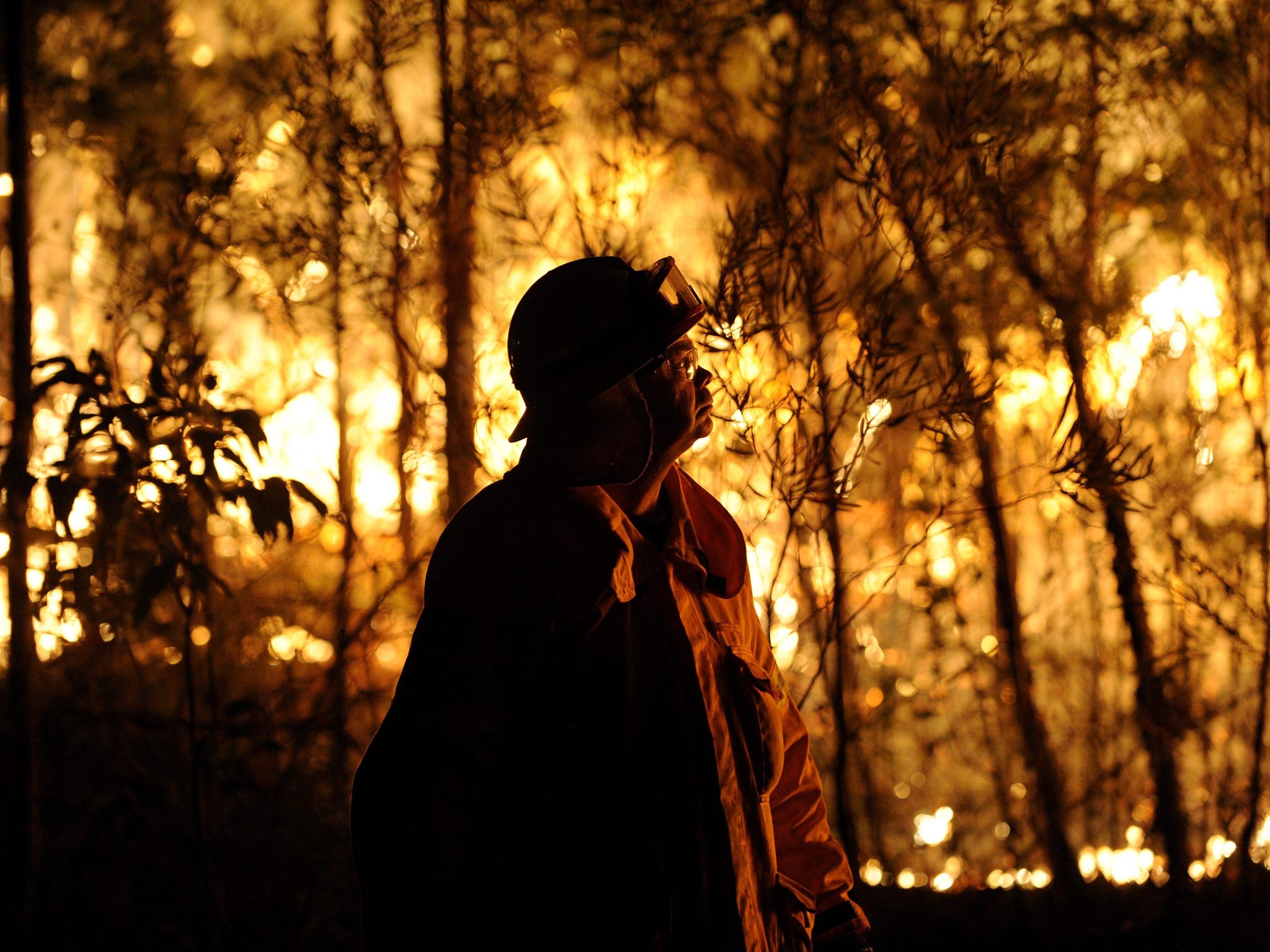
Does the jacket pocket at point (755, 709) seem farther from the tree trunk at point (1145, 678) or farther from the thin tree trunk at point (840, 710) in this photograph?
the tree trunk at point (1145, 678)

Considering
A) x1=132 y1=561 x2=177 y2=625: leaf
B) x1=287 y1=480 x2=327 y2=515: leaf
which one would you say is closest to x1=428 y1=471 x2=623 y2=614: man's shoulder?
x1=287 y1=480 x2=327 y2=515: leaf

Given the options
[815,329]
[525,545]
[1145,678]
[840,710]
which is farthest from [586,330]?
[1145,678]

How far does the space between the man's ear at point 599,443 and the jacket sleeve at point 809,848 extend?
0.38 meters

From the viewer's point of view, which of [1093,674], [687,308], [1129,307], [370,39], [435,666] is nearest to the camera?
[435,666]

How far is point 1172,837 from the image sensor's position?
9.48ft

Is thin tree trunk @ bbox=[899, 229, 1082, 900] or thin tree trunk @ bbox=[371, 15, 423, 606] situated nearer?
thin tree trunk @ bbox=[371, 15, 423, 606]

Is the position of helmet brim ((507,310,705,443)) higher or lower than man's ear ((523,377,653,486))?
higher

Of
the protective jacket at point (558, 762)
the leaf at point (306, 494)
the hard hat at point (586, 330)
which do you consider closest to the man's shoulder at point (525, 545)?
the protective jacket at point (558, 762)

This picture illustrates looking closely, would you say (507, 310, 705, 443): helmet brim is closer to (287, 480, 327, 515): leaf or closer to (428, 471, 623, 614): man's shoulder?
(428, 471, 623, 614): man's shoulder

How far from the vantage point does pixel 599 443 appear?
1.01 meters

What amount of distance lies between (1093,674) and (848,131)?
76.5 inches

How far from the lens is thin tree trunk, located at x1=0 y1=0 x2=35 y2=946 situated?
250cm

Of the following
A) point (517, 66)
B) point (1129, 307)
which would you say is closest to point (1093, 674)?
point (1129, 307)

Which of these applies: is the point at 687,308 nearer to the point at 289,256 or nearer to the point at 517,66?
the point at 517,66
